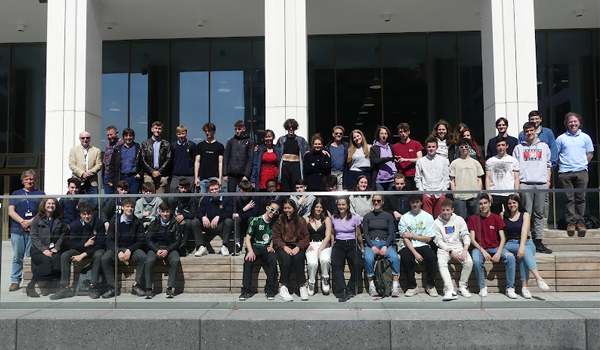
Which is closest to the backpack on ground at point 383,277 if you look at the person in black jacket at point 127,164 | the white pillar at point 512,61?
the person in black jacket at point 127,164

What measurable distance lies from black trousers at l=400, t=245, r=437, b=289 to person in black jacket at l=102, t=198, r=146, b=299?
3451mm

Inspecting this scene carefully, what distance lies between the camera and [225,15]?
14828mm

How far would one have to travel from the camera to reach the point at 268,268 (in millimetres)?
6547

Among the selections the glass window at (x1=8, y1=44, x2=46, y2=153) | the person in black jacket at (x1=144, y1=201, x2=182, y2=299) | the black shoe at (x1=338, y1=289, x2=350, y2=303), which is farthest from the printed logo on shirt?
the glass window at (x1=8, y1=44, x2=46, y2=153)

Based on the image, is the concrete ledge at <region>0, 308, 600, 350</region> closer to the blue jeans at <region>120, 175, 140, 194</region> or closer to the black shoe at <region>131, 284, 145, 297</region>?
the black shoe at <region>131, 284, 145, 297</region>

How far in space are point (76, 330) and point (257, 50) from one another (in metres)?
12.2

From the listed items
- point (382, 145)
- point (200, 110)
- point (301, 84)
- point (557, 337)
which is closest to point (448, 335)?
point (557, 337)

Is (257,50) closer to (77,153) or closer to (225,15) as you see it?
(225,15)

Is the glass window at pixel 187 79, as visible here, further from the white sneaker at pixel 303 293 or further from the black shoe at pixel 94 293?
the white sneaker at pixel 303 293

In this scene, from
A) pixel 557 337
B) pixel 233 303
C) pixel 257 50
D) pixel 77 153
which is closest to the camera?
pixel 557 337

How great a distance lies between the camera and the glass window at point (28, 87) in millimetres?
17344

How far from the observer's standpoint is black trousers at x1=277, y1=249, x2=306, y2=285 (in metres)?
6.52

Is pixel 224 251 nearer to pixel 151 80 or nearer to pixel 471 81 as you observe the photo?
pixel 151 80

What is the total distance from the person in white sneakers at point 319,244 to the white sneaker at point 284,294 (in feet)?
0.88
